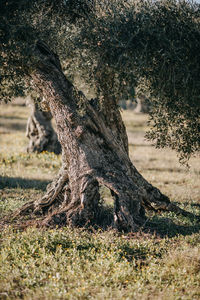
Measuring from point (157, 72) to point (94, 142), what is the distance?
2403mm

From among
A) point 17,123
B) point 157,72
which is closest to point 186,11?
point 157,72

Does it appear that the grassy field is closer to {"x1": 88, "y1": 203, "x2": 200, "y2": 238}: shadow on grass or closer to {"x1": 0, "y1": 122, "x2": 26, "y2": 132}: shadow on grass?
{"x1": 88, "y1": 203, "x2": 200, "y2": 238}: shadow on grass

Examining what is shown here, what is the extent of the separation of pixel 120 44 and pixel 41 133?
1321 cm

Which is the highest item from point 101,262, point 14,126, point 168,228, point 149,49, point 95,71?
point 149,49

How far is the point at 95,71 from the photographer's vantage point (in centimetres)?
816

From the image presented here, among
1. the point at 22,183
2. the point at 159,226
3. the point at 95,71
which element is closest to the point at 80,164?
the point at 95,71

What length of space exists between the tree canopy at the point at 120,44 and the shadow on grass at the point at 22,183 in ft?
18.6

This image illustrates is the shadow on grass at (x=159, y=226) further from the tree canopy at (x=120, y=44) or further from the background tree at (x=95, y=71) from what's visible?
the tree canopy at (x=120, y=44)

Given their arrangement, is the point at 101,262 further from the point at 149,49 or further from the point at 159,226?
the point at 149,49

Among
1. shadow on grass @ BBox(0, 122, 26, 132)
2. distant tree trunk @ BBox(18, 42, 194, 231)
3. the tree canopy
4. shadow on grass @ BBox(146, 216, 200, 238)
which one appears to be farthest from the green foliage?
shadow on grass @ BBox(0, 122, 26, 132)

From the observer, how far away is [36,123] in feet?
66.4

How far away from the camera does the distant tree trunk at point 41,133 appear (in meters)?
20.1

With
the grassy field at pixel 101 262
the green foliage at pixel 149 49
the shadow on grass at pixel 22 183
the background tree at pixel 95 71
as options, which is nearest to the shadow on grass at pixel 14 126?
the shadow on grass at pixel 22 183

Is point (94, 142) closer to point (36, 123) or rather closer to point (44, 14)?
point (44, 14)
